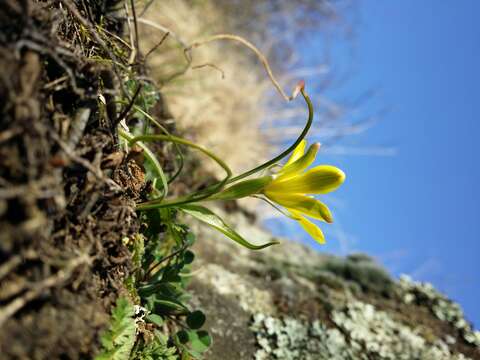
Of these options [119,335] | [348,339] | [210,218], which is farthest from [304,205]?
[348,339]

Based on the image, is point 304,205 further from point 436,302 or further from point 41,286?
point 436,302

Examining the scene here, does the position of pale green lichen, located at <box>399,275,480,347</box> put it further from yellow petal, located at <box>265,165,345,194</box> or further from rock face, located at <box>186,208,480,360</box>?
yellow petal, located at <box>265,165,345,194</box>

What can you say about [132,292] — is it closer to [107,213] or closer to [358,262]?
[107,213]

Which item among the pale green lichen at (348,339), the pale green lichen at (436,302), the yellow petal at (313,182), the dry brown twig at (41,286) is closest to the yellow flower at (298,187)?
the yellow petal at (313,182)

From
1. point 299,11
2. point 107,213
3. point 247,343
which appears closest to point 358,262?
point 247,343

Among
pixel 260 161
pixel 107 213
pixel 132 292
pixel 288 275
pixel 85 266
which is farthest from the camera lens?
pixel 260 161

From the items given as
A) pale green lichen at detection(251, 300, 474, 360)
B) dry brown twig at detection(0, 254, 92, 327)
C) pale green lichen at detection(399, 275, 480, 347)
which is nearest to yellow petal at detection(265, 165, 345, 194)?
dry brown twig at detection(0, 254, 92, 327)
